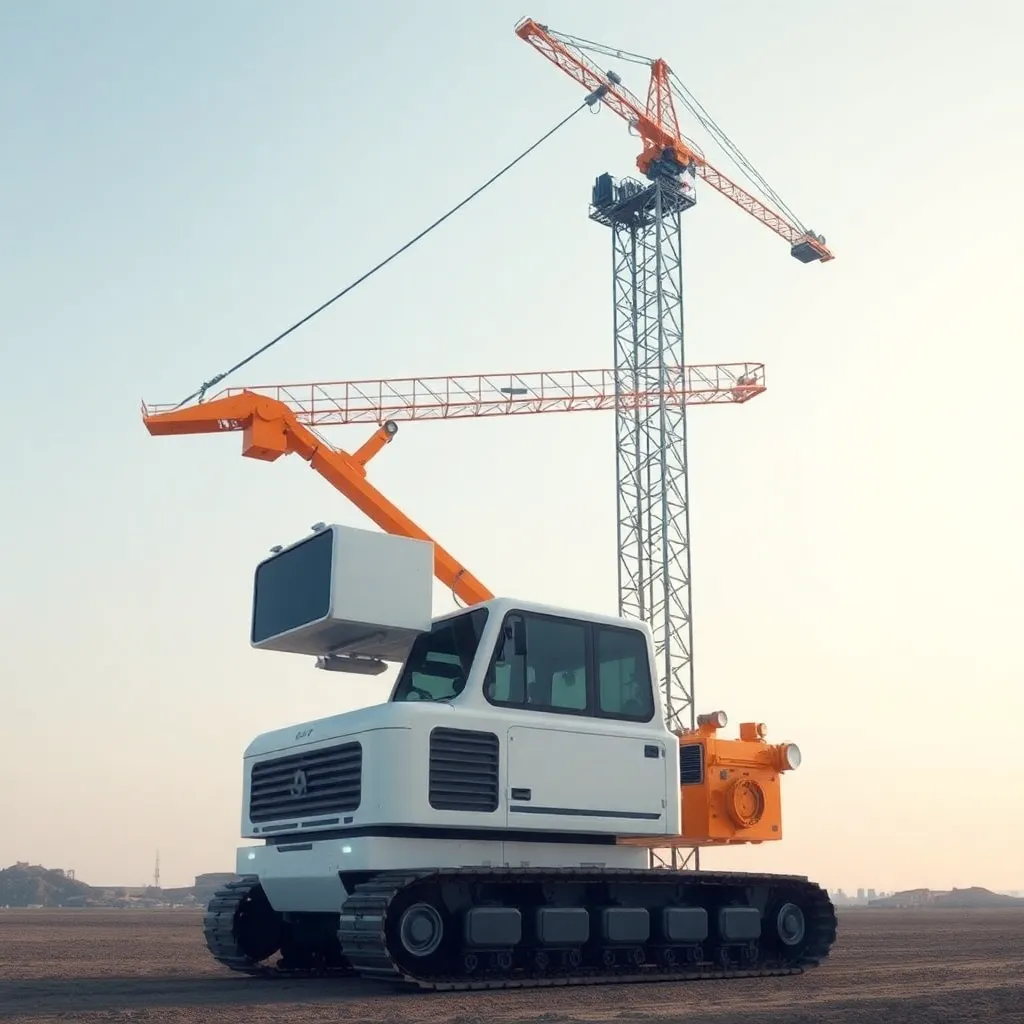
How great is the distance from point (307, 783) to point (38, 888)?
8585cm

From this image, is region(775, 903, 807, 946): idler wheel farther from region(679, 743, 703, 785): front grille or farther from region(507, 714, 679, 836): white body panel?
region(507, 714, 679, 836): white body panel

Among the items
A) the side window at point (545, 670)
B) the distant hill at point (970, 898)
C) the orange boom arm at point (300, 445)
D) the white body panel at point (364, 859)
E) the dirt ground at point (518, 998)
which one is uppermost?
the orange boom arm at point (300, 445)

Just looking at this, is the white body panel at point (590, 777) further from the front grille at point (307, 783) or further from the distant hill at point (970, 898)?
the distant hill at point (970, 898)

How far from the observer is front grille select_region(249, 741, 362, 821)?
1246 centimetres

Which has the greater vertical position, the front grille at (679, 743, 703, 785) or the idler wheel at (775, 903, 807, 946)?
the front grille at (679, 743, 703, 785)

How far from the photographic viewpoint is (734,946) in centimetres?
1425

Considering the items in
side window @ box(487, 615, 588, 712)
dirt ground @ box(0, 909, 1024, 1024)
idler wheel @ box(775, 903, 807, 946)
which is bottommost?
dirt ground @ box(0, 909, 1024, 1024)

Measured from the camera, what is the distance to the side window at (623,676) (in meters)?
14.0

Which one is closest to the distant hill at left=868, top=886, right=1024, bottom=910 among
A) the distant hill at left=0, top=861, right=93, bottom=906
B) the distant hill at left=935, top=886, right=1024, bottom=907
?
the distant hill at left=935, top=886, right=1024, bottom=907

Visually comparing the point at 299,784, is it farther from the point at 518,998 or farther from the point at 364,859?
the point at 518,998

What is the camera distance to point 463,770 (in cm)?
1252

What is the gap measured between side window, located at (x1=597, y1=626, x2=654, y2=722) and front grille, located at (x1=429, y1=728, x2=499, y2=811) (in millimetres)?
1719

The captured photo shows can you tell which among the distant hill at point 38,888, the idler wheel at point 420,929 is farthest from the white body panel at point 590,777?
the distant hill at point 38,888

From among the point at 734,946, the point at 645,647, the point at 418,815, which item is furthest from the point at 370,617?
the point at 734,946
